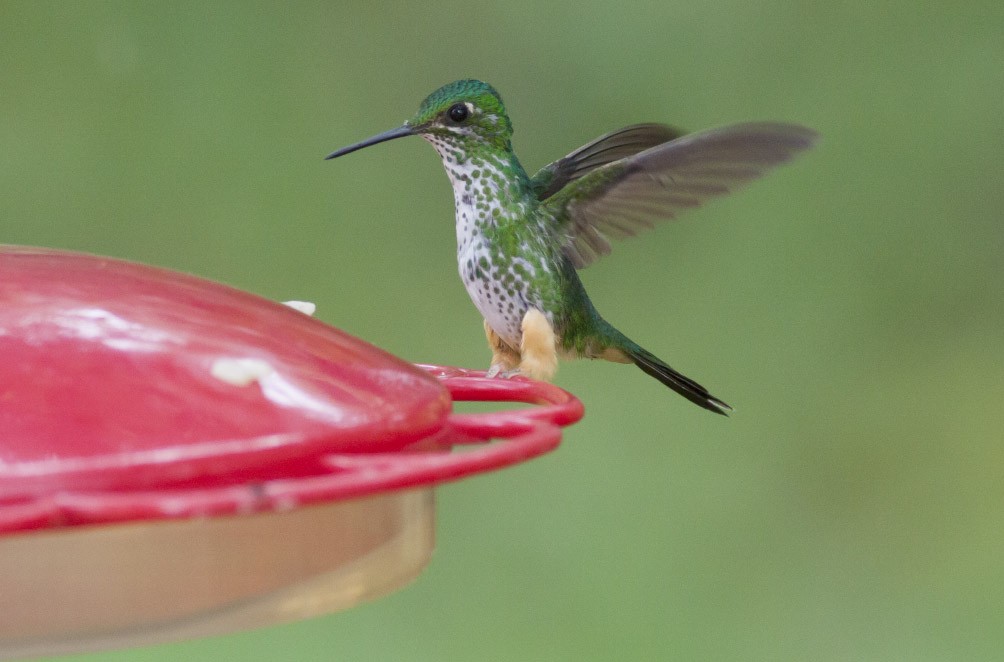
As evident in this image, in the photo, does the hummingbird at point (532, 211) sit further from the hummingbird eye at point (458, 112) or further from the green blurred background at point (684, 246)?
the green blurred background at point (684, 246)

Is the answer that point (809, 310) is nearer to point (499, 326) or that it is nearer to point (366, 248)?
point (366, 248)

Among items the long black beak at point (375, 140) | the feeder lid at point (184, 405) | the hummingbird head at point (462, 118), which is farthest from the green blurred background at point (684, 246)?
the feeder lid at point (184, 405)

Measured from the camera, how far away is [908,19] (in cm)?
306

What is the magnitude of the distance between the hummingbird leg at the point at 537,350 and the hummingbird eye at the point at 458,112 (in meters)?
0.28

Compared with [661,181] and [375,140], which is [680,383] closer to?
[661,181]

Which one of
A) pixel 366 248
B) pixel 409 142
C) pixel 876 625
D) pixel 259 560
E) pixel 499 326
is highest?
pixel 409 142

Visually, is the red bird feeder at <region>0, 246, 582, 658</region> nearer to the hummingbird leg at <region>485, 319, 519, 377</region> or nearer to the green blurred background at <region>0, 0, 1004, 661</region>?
the hummingbird leg at <region>485, 319, 519, 377</region>

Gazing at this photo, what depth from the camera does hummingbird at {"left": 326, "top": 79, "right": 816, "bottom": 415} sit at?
1555mm

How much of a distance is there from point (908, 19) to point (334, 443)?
2665 millimetres

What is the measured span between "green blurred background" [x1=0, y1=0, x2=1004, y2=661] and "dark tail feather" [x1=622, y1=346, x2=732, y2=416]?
1.04 metres

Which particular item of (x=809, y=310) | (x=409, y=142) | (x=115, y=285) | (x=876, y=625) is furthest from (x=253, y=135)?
(x=115, y=285)

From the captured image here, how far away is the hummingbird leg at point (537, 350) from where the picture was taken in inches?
61.2

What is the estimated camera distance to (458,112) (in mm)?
1633

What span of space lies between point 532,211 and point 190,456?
3.50 ft
